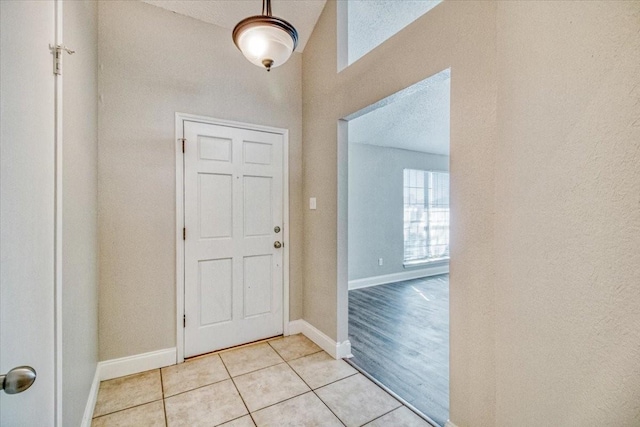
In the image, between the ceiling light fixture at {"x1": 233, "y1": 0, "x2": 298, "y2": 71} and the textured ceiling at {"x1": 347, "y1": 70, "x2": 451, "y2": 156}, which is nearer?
the ceiling light fixture at {"x1": 233, "y1": 0, "x2": 298, "y2": 71}

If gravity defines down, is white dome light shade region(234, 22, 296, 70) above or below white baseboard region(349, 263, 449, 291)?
above

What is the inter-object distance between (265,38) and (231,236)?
1.65m

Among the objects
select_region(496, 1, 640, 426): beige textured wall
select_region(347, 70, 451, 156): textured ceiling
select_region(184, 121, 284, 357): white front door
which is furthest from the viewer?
select_region(347, 70, 451, 156): textured ceiling

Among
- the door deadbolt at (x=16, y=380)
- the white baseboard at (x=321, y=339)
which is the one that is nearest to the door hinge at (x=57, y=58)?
the door deadbolt at (x=16, y=380)

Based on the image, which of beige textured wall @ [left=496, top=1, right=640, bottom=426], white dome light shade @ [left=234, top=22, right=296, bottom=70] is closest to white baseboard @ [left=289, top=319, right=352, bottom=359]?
beige textured wall @ [left=496, top=1, right=640, bottom=426]

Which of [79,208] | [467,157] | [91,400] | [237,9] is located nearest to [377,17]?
[237,9]

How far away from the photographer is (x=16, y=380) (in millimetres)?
590

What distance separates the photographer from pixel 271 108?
274 cm

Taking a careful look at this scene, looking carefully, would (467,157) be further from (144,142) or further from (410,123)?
(410,123)

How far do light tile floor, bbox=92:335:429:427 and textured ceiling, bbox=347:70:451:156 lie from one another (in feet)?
8.20

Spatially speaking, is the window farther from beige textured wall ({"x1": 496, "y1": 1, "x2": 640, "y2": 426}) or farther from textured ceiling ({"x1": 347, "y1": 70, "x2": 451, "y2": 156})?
beige textured wall ({"x1": 496, "y1": 1, "x2": 640, "y2": 426})

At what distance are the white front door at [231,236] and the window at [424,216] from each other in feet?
10.1

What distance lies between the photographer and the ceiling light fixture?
4.73ft

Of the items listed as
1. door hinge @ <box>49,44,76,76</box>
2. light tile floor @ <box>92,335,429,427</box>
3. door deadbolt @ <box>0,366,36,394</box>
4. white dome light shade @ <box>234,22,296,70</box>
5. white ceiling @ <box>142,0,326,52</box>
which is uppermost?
white ceiling @ <box>142,0,326,52</box>
